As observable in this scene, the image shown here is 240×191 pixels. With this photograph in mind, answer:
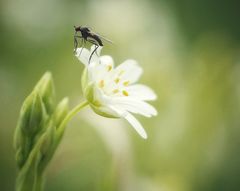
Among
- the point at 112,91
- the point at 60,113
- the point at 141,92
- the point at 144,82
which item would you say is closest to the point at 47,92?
the point at 60,113

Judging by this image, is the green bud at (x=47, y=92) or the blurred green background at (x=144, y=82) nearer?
the green bud at (x=47, y=92)

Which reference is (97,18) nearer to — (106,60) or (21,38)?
(21,38)

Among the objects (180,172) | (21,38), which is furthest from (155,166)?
(21,38)

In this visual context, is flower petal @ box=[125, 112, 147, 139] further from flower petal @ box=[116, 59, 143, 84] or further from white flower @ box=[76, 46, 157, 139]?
flower petal @ box=[116, 59, 143, 84]

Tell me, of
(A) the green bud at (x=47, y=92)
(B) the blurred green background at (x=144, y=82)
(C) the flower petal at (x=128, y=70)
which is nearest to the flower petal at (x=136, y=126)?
(A) the green bud at (x=47, y=92)

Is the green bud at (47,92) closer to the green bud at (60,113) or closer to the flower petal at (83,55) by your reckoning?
the green bud at (60,113)

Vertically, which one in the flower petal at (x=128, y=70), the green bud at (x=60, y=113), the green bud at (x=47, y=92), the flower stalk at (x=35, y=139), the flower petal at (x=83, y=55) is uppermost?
the flower petal at (x=128, y=70)

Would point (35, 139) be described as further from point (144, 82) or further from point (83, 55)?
point (144, 82)
